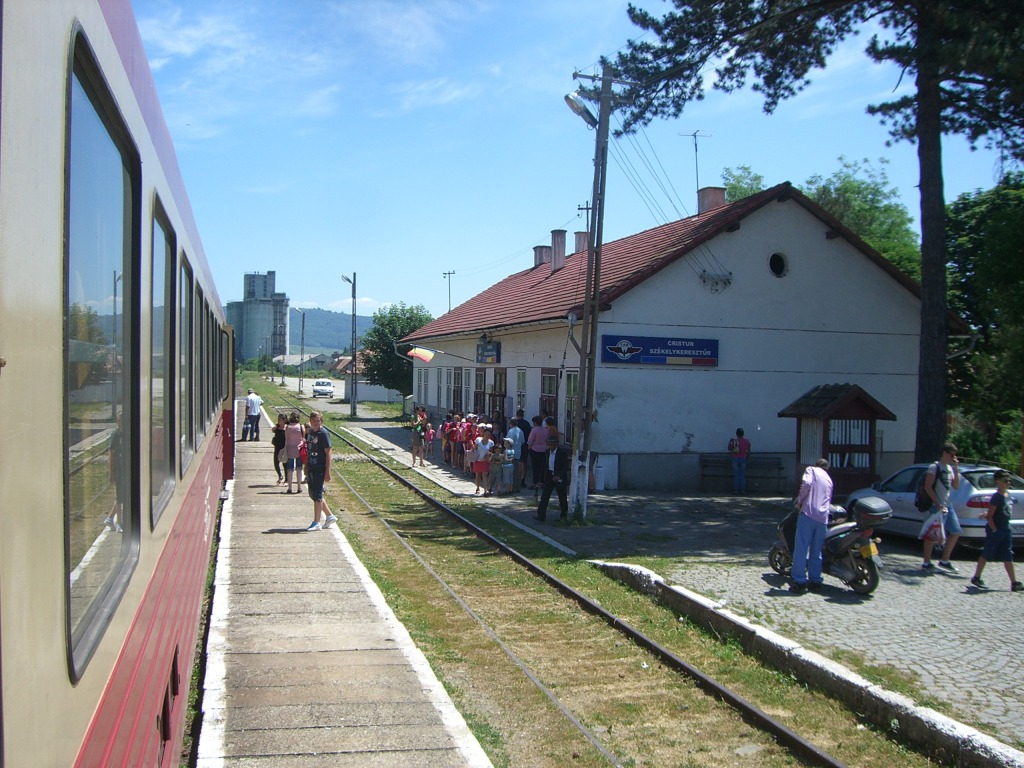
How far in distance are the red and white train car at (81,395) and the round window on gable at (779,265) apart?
19.7m

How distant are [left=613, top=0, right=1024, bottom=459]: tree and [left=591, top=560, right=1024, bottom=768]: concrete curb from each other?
33.0 feet

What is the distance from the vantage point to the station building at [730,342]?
20297 mm

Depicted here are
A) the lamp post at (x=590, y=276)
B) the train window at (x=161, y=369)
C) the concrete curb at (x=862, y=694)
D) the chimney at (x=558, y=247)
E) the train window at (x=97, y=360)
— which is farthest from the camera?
the chimney at (x=558, y=247)

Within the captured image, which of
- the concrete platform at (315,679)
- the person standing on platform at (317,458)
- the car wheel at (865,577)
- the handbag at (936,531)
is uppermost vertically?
the person standing on platform at (317,458)

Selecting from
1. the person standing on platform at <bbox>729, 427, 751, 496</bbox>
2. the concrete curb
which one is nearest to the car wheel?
the concrete curb

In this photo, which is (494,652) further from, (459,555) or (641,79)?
(641,79)

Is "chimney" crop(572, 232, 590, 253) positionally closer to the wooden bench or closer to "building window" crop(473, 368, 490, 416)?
"building window" crop(473, 368, 490, 416)

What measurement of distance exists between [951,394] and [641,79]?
1380cm

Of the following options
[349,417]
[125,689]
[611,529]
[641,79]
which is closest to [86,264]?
[125,689]

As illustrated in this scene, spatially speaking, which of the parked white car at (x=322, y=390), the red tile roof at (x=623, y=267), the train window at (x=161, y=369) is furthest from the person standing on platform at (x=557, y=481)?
the parked white car at (x=322, y=390)

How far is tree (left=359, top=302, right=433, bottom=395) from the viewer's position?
49531 millimetres

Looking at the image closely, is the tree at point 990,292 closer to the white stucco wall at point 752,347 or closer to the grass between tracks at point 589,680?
the white stucco wall at point 752,347

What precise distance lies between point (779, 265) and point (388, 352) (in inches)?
1222

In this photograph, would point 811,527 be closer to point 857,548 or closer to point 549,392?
point 857,548
